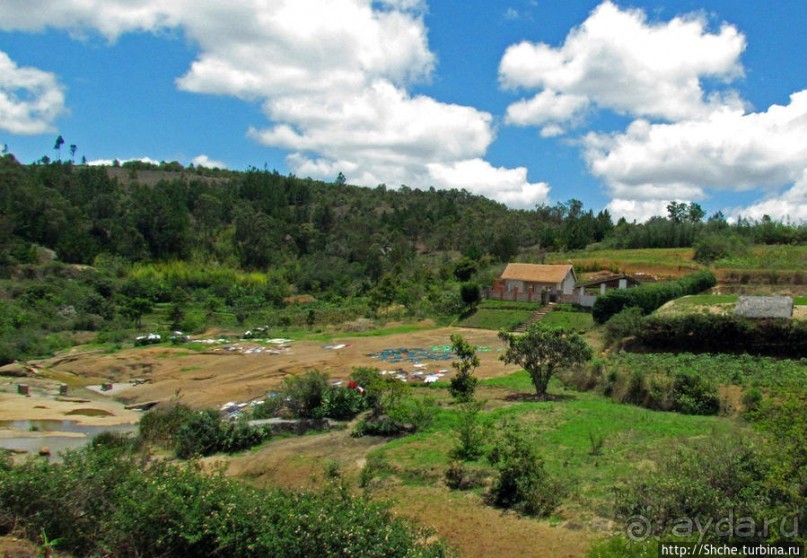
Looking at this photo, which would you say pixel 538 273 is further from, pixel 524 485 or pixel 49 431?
pixel 524 485

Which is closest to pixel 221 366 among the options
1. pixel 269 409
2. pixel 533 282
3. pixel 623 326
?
pixel 269 409

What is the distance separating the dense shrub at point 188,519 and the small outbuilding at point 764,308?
65.3 feet

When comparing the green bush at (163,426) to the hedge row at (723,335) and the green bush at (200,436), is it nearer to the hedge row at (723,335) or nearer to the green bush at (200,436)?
the green bush at (200,436)

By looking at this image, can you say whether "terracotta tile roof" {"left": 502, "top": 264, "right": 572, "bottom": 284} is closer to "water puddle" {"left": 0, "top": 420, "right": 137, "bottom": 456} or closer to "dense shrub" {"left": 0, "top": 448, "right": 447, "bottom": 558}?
"water puddle" {"left": 0, "top": 420, "right": 137, "bottom": 456}

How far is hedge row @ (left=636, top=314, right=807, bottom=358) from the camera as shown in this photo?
66.0 feet

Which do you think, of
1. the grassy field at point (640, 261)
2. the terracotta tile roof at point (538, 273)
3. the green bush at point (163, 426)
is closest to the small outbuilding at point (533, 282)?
the terracotta tile roof at point (538, 273)

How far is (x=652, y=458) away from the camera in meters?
9.84

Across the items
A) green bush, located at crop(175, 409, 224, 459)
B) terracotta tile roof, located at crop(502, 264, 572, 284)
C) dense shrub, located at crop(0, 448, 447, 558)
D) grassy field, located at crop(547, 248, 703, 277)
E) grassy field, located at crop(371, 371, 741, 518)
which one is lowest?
green bush, located at crop(175, 409, 224, 459)

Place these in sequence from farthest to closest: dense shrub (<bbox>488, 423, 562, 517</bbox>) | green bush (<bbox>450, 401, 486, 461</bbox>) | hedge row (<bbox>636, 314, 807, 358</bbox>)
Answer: hedge row (<bbox>636, 314, 807, 358</bbox>) → green bush (<bbox>450, 401, 486, 461</bbox>) → dense shrub (<bbox>488, 423, 562, 517</bbox>)

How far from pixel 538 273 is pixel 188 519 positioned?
3915 centimetres

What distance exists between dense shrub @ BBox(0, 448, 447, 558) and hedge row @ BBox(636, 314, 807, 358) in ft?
61.0

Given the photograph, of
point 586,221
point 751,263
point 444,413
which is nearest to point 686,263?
point 751,263

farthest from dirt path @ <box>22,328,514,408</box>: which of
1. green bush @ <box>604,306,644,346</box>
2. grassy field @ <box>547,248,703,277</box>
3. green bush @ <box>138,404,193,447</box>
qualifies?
grassy field @ <box>547,248,703,277</box>

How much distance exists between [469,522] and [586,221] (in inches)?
3008
